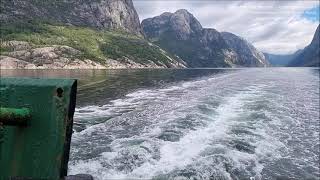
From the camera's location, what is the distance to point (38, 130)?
4098 millimetres

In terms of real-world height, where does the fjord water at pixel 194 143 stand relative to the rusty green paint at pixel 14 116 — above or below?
below

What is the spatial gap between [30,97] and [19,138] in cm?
51

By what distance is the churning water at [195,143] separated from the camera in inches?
681

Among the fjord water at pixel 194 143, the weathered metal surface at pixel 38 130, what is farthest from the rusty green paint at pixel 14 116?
the fjord water at pixel 194 143

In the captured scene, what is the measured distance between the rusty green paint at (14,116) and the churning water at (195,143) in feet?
40.6

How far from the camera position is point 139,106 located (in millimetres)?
37031

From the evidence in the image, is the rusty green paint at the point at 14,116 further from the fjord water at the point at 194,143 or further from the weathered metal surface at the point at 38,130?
the fjord water at the point at 194,143

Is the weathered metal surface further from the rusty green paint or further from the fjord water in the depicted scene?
the fjord water

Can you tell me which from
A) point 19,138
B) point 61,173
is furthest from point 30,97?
point 61,173

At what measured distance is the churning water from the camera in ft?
56.7

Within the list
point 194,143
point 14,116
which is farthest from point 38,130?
point 194,143

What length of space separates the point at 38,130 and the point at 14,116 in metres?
0.30

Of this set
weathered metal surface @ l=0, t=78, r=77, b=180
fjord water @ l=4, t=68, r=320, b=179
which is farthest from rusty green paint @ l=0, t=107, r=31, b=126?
fjord water @ l=4, t=68, r=320, b=179

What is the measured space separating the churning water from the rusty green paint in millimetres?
12384
